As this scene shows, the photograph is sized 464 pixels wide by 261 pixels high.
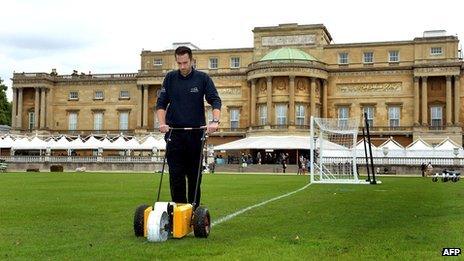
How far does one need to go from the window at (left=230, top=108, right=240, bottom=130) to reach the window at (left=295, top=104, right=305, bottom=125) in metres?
8.89

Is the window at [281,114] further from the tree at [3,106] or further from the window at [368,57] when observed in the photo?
the tree at [3,106]

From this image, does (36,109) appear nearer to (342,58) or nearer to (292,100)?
(292,100)

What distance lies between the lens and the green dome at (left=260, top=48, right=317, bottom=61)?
75812mm

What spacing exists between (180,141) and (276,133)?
65.5 m

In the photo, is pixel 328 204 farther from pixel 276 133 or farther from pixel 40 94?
pixel 40 94

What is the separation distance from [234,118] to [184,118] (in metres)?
72.2

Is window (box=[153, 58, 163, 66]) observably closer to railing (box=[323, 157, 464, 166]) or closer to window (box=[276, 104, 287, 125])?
window (box=[276, 104, 287, 125])

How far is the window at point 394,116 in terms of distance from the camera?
3031 inches

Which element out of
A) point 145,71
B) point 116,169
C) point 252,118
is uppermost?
point 145,71

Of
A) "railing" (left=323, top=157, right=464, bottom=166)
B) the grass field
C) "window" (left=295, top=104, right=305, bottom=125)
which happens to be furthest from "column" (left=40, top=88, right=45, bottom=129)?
the grass field

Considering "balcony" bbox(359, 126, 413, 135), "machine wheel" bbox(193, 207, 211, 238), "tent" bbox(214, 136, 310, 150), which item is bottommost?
"machine wheel" bbox(193, 207, 211, 238)

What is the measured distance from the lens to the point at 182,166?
9945 mm

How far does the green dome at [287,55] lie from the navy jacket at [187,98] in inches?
2592

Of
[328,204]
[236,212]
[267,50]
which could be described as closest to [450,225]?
[236,212]
